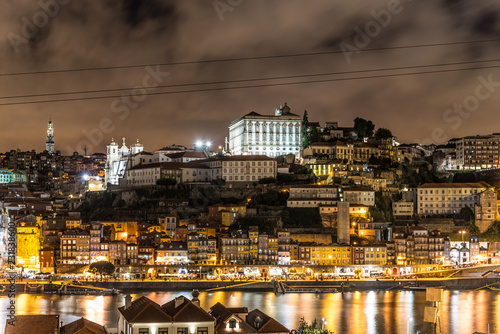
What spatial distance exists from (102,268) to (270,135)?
2111 cm

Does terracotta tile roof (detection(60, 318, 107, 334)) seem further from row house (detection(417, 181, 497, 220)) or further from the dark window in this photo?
row house (detection(417, 181, 497, 220))

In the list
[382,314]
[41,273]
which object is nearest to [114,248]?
[41,273]

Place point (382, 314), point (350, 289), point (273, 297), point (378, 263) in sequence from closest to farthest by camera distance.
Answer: point (382, 314) < point (273, 297) < point (350, 289) < point (378, 263)

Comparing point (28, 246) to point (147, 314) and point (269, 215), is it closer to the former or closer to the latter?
point (269, 215)

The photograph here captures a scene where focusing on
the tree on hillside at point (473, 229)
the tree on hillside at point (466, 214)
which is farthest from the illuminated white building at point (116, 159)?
the tree on hillside at point (473, 229)

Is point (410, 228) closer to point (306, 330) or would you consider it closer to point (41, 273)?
point (41, 273)

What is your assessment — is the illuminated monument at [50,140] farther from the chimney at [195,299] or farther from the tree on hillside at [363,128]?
the chimney at [195,299]

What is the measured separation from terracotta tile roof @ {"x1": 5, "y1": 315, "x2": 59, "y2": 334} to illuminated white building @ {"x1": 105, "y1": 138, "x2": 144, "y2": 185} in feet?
127

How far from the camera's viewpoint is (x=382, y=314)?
24.5m

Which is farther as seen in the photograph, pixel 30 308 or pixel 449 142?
pixel 449 142

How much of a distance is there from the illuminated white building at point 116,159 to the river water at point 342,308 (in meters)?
21.4

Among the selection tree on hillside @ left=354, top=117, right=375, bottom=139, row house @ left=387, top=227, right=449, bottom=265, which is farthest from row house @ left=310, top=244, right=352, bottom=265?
tree on hillside @ left=354, top=117, right=375, bottom=139

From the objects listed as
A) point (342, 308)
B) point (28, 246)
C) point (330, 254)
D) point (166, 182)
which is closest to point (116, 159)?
point (166, 182)

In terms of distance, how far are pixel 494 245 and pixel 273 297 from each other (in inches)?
606
